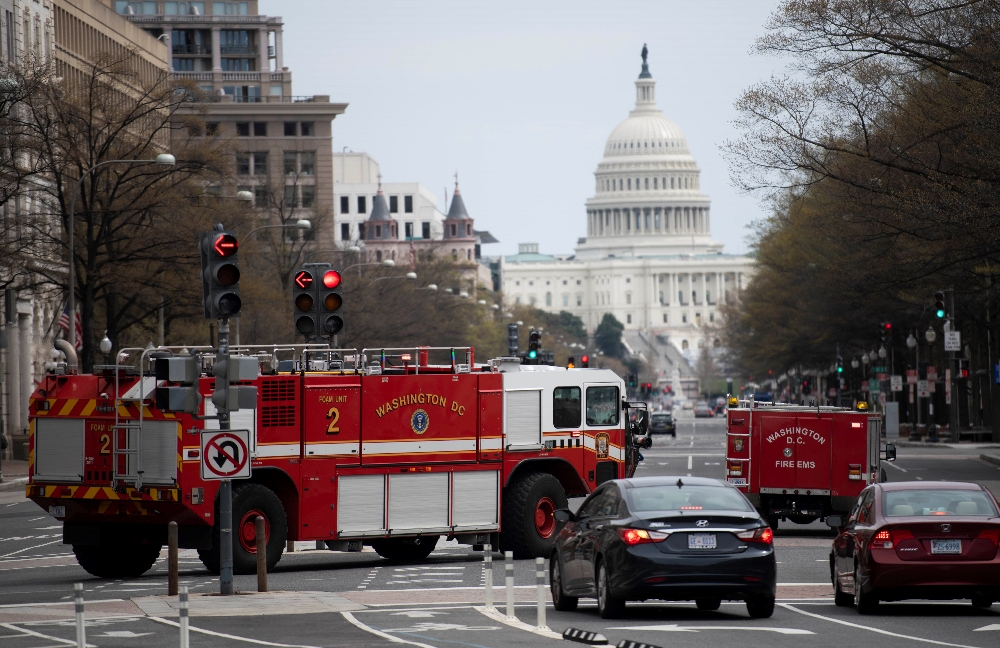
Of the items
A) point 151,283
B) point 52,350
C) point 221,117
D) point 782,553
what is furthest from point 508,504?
point 221,117

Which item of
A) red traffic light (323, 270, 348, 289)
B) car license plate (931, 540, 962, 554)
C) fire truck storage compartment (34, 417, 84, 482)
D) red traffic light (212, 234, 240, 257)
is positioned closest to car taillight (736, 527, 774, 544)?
car license plate (931, 540, 962, 554)

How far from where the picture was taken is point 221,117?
422 feet

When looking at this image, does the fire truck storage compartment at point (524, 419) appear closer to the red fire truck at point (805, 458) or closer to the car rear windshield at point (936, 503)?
the red fire truck at point (805, 458)

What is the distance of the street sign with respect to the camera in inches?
762

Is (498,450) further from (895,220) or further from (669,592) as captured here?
(895,220)

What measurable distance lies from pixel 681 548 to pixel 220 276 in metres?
5.97

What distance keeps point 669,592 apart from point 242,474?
526 cm

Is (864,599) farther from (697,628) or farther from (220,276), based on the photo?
(220,276)

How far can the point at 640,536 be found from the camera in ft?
54.9

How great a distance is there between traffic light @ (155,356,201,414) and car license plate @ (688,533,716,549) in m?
5.73

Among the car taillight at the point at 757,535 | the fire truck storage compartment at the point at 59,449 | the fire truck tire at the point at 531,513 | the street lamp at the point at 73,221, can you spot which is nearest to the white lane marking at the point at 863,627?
the car taillight at the point at 757,535

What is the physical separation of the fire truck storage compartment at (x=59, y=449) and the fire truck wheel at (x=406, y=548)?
4.74m

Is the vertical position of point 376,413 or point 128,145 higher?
point 128,145

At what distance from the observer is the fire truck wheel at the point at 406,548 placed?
25484 mm
